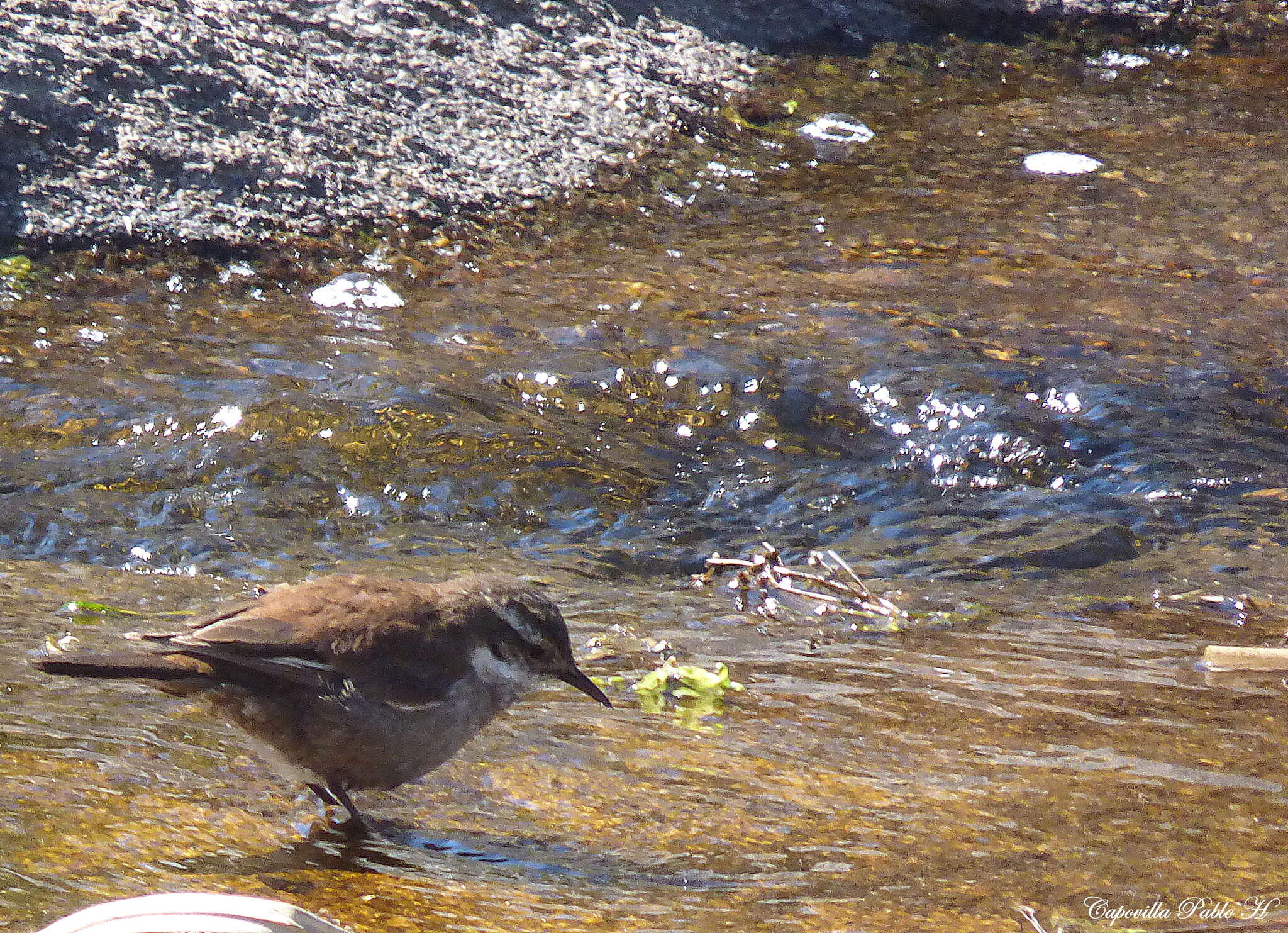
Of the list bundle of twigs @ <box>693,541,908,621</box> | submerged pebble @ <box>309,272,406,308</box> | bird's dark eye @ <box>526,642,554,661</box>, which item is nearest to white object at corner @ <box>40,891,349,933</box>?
bird's dark eye @ <box>526,642,554,661</box>

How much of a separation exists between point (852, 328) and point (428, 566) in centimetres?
285

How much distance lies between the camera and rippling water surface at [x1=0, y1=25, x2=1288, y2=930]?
371cm

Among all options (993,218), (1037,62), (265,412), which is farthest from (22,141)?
(1037,62)

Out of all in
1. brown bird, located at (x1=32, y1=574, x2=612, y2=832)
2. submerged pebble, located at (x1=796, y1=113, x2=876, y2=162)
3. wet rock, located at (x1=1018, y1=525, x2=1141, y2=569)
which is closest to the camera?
brown bird, located at (x1=32, y1=574, x2=612, y2=832)

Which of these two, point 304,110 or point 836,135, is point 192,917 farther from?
point 836,135

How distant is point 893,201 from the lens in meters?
9.70

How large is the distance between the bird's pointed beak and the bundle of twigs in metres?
1.38

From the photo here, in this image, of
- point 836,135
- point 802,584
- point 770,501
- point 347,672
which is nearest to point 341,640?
point 347,672

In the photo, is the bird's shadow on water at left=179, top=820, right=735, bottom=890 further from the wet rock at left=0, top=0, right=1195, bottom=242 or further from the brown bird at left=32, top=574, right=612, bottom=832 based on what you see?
the wet rock at left=0, top=0, right=1195, bottom=242

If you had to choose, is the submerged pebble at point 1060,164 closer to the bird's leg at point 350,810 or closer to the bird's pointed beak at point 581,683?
the bird's pointed beak at point 581,683

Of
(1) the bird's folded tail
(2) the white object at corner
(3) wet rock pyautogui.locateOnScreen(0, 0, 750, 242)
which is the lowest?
(2) the white object at corner

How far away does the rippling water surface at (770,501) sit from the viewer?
3715mm

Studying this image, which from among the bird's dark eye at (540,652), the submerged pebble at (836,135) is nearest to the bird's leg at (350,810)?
the bird's dark eye at (540,652)

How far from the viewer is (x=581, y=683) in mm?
4680
